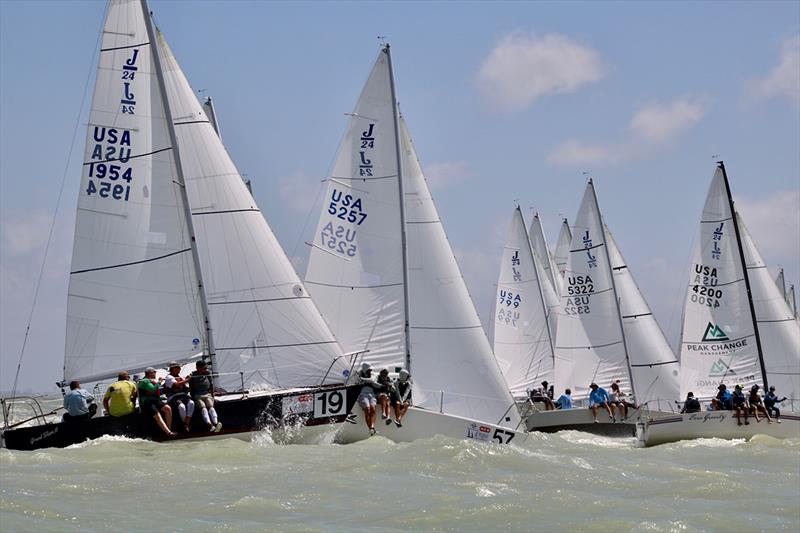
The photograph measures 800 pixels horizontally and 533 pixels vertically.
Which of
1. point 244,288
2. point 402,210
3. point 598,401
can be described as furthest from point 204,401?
point 598,401

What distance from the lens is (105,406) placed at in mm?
16719

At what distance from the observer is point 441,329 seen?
21.8m

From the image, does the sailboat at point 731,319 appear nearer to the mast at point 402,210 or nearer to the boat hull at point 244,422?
the mast at point 402,210

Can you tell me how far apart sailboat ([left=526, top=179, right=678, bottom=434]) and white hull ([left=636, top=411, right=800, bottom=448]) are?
6.53m

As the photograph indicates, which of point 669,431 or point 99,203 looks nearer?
point 99,203

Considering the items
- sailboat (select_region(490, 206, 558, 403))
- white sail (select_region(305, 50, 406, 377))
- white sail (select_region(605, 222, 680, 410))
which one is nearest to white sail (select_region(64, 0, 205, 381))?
white sail (select_region(305, 50, 406, 377))

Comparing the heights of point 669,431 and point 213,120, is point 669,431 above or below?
below

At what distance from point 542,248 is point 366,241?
847 inches

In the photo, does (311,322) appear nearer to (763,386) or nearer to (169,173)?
(169,173)

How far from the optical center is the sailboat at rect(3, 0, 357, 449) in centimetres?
1770

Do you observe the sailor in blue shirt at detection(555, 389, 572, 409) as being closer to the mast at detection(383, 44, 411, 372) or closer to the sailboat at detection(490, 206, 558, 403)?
the sailboat at detection(490, 206, 558, 403)

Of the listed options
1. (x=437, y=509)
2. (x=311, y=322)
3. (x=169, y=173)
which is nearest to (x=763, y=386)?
(x=311, y=322)

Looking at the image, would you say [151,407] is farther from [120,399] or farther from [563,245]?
[563,245]

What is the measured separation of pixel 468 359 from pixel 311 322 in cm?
386
